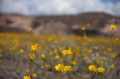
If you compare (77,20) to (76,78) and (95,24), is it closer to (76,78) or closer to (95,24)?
(95,24)

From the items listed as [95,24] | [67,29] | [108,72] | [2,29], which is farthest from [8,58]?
[95,24]

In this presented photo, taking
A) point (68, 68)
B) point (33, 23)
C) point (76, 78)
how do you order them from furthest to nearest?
point (33, 23) < point (76, 78) < point (68, 68)

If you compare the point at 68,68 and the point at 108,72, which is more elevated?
Answer: the point at 68,68

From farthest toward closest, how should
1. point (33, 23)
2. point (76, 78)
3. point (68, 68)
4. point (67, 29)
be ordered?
1. point (33, 23)
2. point (67, 29)
3. point (76, 78)
4. point (68, 68)

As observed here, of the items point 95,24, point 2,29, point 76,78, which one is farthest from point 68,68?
point 95,24

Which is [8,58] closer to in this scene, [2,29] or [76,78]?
[76,78]

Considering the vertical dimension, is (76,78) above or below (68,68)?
below

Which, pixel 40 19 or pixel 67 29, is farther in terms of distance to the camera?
pixel 40 19

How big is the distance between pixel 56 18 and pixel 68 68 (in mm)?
51873

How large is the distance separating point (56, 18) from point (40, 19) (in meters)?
3.52

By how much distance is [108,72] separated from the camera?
20.7 feet

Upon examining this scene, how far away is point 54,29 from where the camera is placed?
139ft

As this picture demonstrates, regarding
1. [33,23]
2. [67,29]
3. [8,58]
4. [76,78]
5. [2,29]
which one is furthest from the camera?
[33,23]

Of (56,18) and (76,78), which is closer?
(76,78)
